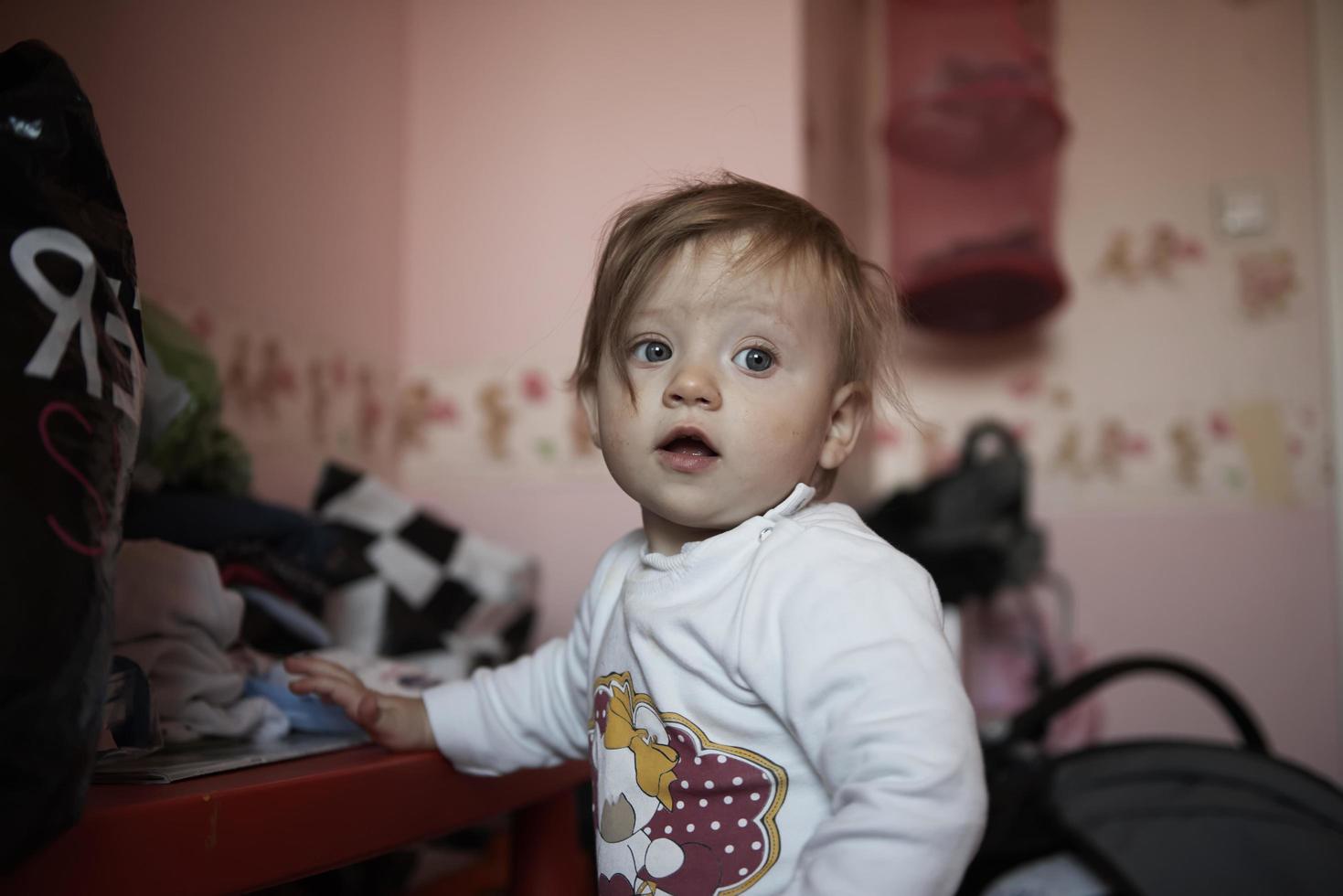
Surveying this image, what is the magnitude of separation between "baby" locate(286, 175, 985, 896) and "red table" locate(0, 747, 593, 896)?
43 millimetres

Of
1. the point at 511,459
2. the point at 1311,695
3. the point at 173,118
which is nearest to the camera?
the point at 173,118

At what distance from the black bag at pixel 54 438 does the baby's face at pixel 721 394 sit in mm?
309

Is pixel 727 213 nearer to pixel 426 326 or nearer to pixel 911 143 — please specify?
pixel 426 326

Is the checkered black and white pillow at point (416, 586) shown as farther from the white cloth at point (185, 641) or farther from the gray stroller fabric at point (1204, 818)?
the gray stroller fabric at point (1204, 818)

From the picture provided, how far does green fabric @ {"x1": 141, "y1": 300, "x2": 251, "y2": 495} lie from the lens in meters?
0.86

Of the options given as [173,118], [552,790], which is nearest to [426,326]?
[173,118]

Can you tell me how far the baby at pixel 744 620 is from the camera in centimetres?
52

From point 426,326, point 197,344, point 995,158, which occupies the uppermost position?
point 995,158

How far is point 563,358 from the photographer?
1.58 meters

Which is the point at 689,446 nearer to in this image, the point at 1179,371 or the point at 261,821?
the point at 261,821

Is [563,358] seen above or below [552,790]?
above

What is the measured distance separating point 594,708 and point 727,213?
36cm

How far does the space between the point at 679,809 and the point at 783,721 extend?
92mm

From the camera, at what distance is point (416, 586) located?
1.25 meters
